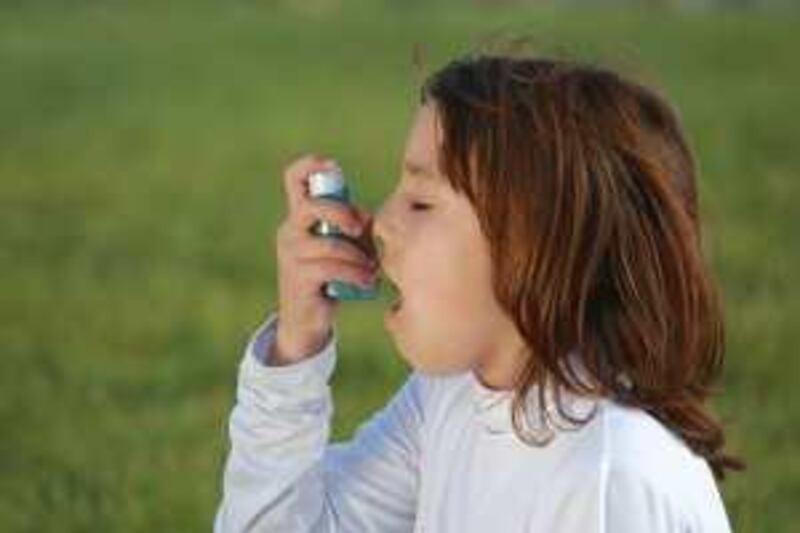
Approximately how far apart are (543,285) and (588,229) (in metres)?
0.08

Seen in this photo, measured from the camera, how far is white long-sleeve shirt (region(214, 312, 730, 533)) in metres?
2.40

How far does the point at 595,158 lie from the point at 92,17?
1018 centimetres

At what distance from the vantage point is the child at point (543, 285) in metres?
2.47

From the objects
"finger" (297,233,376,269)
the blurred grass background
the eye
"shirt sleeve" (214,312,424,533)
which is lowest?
the blurred grass background

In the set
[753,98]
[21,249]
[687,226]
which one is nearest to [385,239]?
[687,226]

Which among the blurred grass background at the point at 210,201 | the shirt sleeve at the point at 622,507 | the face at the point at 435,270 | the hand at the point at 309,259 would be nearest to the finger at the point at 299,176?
the hand at the point at 309,259

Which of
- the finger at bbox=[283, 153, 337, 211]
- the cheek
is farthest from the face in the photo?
the finger at bbox=[283, 153, 337, 211]

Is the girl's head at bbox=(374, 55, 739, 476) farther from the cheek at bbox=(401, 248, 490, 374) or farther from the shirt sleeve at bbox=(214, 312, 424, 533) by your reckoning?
the shirt sleeve at bbox=(214, 312, 424, 533)

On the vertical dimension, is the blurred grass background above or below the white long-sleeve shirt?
below

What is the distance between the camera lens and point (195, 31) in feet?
39.1

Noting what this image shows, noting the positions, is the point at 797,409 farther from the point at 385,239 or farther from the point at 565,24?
the point at 565,24

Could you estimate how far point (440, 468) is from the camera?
264 centimetres

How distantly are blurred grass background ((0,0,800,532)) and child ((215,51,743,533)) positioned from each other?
0.21 m

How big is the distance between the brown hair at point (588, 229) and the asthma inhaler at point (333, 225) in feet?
0.52
